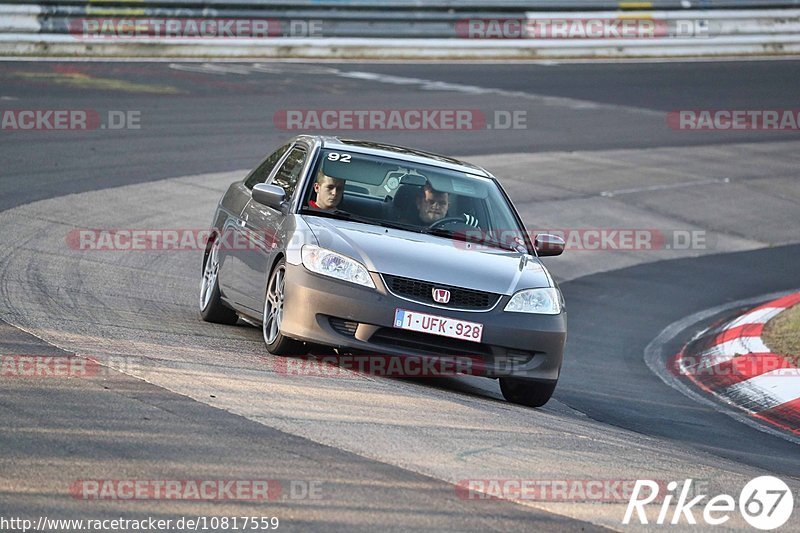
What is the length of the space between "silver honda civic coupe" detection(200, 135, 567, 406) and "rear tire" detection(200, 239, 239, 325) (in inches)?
0.6

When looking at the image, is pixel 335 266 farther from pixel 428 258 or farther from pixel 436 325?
pixel 436 325

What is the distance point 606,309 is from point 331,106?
970 centimetres

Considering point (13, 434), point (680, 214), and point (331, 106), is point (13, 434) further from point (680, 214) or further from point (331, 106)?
point (331, 106)

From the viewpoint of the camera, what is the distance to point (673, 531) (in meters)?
5.64

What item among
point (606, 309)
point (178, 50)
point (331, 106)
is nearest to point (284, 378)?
point (606, 309)

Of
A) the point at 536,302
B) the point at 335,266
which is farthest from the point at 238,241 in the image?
the point at 536,302

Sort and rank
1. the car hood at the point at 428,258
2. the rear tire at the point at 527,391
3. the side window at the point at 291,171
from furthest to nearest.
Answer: the side window at the point at 291,171, the rear tire at the point at 527,391, the car hood at the point at 428,258

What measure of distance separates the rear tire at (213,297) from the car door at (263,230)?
0.48 m

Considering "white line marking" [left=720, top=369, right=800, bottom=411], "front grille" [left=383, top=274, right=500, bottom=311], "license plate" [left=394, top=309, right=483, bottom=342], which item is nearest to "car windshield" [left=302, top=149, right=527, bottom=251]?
"front grille" [left=383, top=274, right=500, bottom=311]

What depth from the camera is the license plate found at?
7918 millimetres

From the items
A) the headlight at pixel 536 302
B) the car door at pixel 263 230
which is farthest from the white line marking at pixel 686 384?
the car door at pixel 263 230

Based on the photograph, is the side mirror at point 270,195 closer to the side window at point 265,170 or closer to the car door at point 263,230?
the car door at point 263,230

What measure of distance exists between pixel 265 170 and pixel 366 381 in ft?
9.38

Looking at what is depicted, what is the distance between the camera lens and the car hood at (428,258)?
26.5ft
